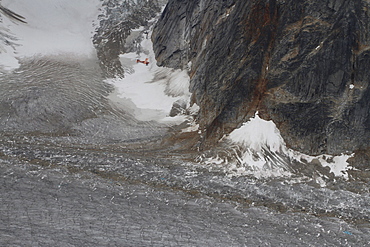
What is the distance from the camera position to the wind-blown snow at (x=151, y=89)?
22742 millimetres

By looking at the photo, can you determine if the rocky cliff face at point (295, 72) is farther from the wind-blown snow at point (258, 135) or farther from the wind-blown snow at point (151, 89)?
the wind-blown snow at point (151, 89)

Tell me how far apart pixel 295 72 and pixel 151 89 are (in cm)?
1260

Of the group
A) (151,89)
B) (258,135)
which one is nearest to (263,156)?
(258,135)

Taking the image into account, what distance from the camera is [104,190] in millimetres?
11742

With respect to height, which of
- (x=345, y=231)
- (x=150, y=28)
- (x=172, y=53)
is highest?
(x=150, y=28)

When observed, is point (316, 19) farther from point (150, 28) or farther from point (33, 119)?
point (150, 28)

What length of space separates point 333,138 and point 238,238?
29.5ft

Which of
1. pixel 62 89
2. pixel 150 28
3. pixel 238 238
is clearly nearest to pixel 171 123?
pixel 62 89

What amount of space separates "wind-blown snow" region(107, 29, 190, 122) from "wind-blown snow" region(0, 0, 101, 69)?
18.2 ft

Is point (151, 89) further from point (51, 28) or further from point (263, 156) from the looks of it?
point (51, 28)

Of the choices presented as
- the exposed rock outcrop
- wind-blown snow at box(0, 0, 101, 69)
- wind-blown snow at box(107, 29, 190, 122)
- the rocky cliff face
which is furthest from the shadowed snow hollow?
wind-blown snow at box(0, 0, 101, 69)

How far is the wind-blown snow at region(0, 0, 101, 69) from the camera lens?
2805cm

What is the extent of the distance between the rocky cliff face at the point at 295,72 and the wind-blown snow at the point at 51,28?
16.5 meters

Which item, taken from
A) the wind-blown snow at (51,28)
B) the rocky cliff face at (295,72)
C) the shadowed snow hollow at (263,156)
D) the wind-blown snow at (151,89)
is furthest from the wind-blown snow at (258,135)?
the wind-blown snow at (51,28)
